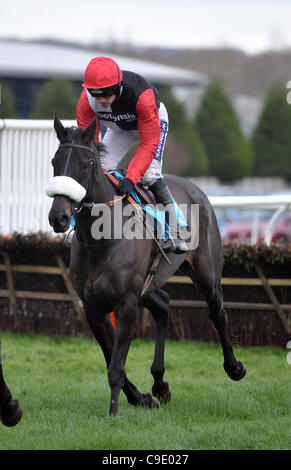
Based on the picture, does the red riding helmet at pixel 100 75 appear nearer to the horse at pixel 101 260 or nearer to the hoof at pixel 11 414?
the horse at pixel 101 260

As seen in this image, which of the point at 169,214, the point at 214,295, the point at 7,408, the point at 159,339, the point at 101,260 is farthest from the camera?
the point at 214,295

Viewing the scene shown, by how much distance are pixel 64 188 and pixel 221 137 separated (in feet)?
130

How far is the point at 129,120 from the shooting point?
5.64 meters

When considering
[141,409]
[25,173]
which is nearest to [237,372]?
[141,409]

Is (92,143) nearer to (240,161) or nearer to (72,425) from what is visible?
(72,425)

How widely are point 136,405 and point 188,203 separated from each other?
1.70m

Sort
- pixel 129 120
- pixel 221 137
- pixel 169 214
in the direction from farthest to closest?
pixel 221 137, pixel 169 214, pixel 129 120

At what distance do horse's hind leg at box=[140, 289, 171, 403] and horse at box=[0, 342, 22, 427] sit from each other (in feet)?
4.93

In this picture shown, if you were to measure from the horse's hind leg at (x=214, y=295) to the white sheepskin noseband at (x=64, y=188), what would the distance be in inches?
72.8

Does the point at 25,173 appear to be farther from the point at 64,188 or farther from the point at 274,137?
the point at 274,137

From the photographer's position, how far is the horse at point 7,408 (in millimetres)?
4629

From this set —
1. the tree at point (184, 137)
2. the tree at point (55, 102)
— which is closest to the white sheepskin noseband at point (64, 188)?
the tree at point (55, 102)

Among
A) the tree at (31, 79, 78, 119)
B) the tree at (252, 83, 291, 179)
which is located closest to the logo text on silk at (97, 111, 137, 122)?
the tree at (31, 79, 78, 119)

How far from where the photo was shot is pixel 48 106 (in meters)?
37.1
